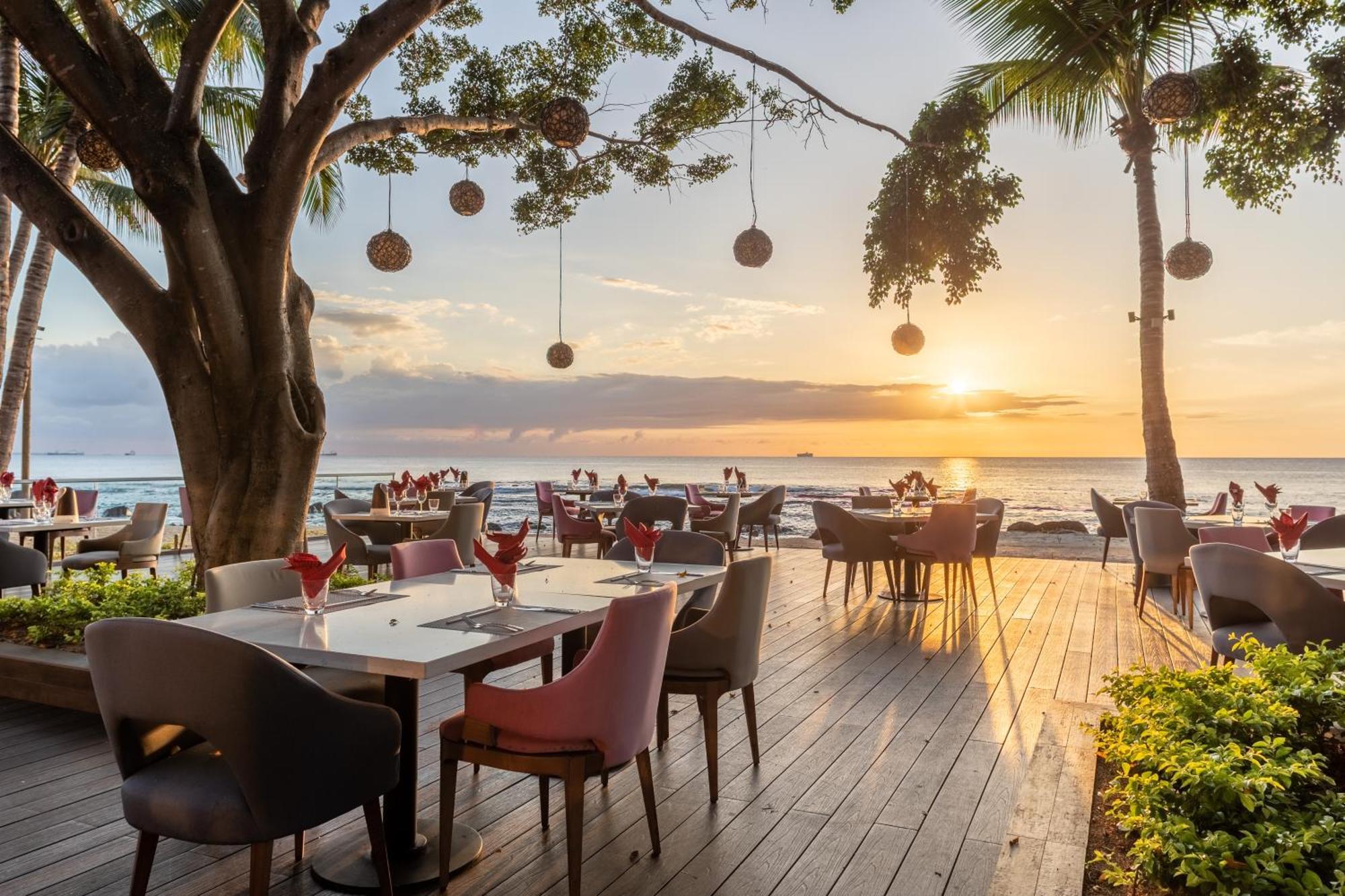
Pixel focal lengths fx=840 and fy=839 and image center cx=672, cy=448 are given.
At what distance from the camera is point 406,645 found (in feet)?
7.20

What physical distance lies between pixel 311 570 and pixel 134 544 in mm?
5353

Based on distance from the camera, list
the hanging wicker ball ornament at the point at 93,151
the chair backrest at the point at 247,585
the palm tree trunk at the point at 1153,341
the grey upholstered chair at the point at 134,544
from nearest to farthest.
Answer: the chair backrest at the point at 247,585 → the hanging wicker ball ornament at the point at 93,151 → the grey upholstered chair at the point at 134,544 → the palm tree trunk at the point at 1153,341

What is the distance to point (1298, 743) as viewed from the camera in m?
2.13

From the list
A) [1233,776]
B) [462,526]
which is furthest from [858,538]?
[1233,776]

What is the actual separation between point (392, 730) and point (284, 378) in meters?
2.77

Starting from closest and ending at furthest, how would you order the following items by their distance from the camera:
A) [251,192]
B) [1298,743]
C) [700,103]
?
[1298,743]
[251,192]
[700,103]

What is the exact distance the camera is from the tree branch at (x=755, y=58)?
4527 millimetres

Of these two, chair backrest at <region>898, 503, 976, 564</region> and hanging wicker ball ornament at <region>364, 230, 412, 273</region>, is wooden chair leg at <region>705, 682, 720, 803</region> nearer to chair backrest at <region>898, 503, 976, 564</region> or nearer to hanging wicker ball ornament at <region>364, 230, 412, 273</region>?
chair backrest at <region>898, 503, 976, 564</region>

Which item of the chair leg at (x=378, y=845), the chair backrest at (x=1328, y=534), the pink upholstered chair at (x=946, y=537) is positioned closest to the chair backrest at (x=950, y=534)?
the pink upholstered chair at (x=946, y=537)

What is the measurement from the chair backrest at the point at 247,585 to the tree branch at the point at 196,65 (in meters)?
2.28

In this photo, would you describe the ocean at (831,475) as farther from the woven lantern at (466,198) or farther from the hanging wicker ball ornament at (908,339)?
the hanging wicker ball ornament at (908,339)

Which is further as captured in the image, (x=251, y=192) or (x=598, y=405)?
(x=598, y=405)

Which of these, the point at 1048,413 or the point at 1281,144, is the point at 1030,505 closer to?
the point at 1048,413

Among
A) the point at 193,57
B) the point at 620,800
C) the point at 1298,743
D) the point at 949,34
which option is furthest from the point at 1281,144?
the point at 193,57
